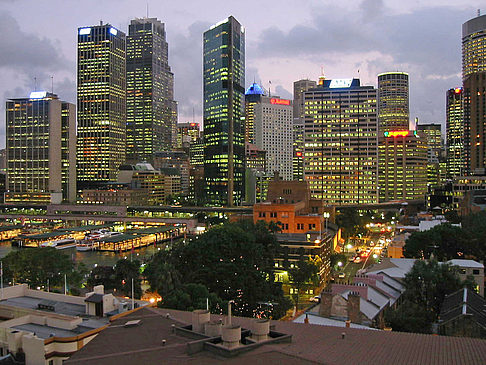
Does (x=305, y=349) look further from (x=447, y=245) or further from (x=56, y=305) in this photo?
(x=447, y=245)

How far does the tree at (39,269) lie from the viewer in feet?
219

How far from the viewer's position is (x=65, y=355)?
29.9 meters

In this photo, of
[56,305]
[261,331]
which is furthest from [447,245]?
[261,331]

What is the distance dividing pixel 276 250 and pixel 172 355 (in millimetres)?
63671

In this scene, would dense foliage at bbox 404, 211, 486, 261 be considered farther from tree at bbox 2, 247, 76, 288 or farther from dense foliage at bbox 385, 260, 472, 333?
tree at bbox 2, 247, 76, 288

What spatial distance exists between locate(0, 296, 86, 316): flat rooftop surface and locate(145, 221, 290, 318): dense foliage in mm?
14313

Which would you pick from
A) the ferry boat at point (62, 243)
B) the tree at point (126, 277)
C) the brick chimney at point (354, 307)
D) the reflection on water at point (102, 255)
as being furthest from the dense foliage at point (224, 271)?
the ferry boat at point (62, 243)

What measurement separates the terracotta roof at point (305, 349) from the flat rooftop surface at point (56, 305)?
10724mm

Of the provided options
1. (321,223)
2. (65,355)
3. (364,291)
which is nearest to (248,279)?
(364,291)

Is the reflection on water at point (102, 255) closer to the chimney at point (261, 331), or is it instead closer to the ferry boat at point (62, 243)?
the ferry boat at point (62, 243)

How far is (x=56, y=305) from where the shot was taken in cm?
3881

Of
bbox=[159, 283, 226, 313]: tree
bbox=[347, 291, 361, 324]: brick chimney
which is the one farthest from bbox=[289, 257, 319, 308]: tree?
bbox=[347, 291, 361, 324]: brick chimney

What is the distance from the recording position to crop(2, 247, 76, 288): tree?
66.8 meters

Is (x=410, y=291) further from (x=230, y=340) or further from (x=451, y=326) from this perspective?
(x=230, y=340)
